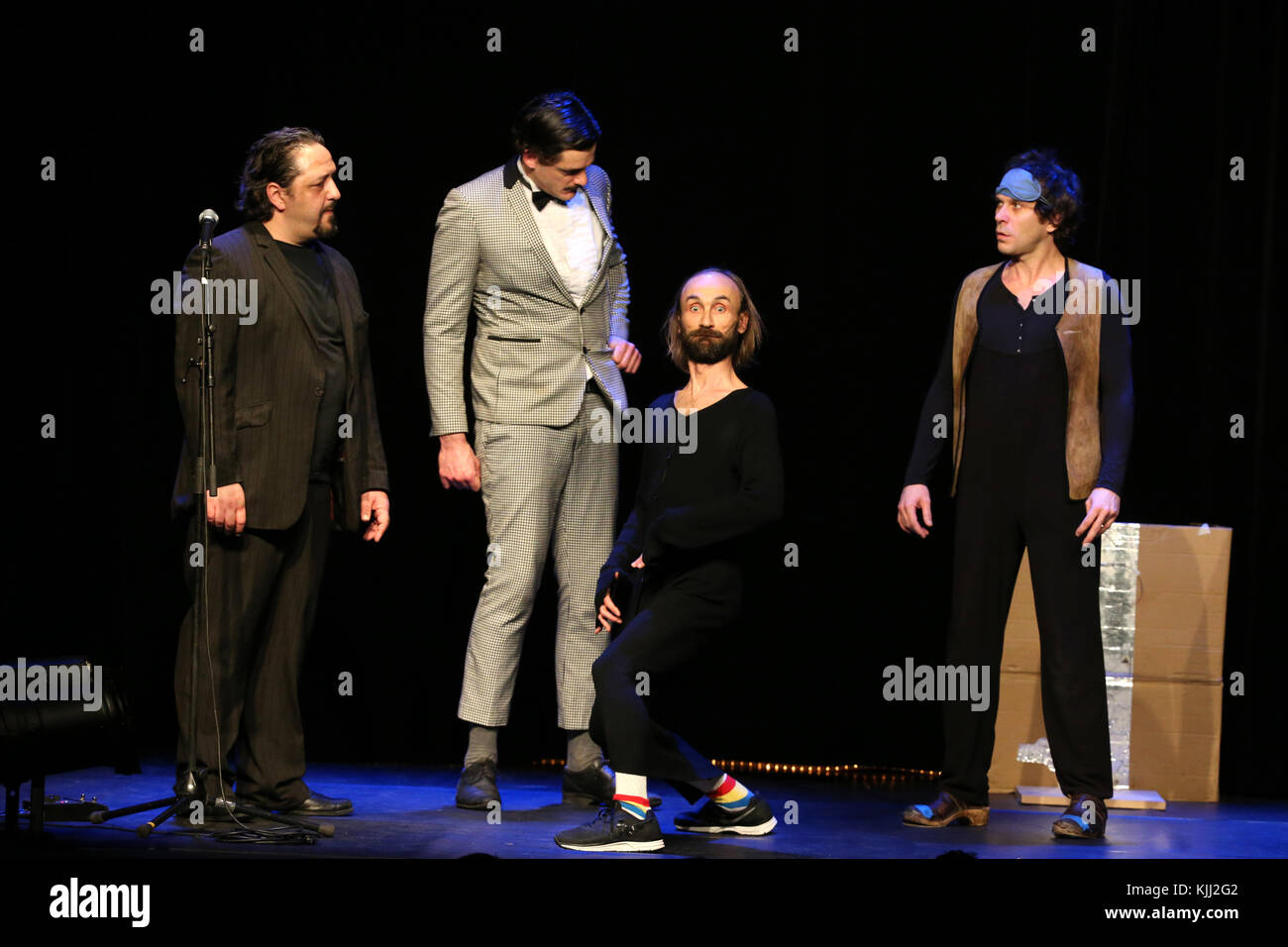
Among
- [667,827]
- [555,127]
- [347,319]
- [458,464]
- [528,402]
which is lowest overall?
[667,827]

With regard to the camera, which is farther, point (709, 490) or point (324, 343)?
point (324, 343)

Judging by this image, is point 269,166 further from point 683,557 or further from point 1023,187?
point 1023,187

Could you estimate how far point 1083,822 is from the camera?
3.99m

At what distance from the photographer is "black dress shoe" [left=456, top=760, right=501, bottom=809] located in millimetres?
4234

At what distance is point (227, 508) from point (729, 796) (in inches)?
59.0

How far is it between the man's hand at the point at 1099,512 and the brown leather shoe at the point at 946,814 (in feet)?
2.65

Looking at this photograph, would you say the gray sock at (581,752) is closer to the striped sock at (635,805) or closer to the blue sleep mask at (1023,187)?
the striped sock at (635,805)

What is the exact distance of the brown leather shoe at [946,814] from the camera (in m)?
4.17

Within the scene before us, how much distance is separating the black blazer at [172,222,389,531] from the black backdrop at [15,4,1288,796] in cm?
136

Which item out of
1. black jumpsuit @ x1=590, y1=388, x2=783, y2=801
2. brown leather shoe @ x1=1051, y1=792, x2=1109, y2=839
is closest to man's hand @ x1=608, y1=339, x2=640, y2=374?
black jumpsuit @ x1=590, y1=388, x2=783, y2=801

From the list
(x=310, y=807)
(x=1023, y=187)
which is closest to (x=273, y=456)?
(x=310, y=807)

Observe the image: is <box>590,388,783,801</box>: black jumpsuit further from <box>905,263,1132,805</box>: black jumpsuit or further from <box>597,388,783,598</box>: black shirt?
<box>905,263,1132,805</box>: black jumpsuit

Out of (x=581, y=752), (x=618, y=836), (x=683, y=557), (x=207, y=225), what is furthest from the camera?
(x=581, y=752)
